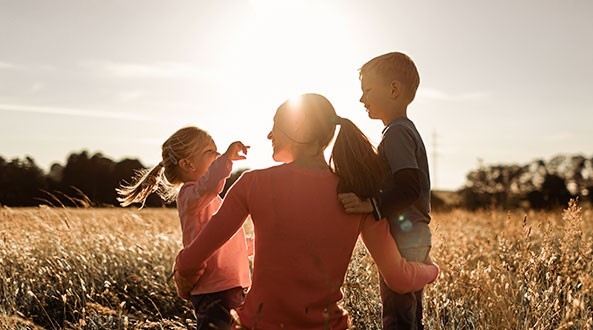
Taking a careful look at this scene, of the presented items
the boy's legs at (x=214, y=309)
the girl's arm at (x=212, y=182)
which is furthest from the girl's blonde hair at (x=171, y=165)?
the boy's legs at (x=214, y=309)

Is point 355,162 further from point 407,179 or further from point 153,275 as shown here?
point 153,275

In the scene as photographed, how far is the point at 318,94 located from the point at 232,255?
4.21 ft

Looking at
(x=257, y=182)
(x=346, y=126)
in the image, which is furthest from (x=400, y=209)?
(x=257, y=182)

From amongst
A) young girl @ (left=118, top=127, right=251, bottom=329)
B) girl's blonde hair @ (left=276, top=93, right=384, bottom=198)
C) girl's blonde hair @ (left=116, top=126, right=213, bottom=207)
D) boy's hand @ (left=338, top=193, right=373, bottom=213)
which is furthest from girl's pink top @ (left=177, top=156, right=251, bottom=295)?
boy's hand @ (left=338, top=193, right=373, bottom=213)

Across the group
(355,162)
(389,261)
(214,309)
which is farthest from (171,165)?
(389,261)

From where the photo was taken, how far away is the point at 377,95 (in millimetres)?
3568

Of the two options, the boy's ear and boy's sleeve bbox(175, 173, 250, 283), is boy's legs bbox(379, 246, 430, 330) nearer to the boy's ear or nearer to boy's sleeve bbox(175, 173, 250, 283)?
the boy's ear

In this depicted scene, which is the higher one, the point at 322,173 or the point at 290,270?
the point at 322,173

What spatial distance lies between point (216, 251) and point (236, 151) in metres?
0.62

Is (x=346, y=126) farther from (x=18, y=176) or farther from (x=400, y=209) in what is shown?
(x=18, y=176)

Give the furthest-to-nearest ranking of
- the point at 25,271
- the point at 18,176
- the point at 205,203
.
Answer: the point at 18,176
the point at 25,271
the point at 205,203

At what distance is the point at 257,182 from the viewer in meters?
2.56

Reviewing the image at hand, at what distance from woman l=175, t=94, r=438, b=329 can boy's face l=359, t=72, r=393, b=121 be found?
0.87 metres

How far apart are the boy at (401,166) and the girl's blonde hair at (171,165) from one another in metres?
0.97
